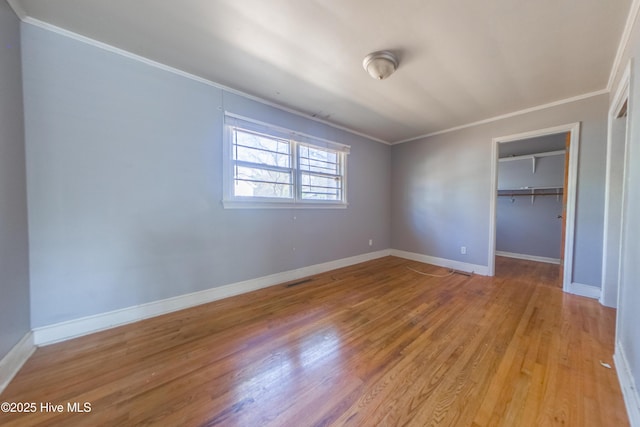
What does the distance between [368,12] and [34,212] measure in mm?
2850

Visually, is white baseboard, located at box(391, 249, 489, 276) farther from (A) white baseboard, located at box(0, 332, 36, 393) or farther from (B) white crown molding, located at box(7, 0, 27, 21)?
(B) white crown molding, located at box(7, 0, 27, 21)

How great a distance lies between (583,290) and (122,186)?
5.12m

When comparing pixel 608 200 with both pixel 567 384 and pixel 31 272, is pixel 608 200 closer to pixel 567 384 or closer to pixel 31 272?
pixel 567 384

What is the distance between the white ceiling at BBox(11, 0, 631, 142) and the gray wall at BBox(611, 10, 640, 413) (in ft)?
1.66

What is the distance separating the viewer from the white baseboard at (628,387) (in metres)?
1.11

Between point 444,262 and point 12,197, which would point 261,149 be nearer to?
point 12,197

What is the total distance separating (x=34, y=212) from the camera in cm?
171

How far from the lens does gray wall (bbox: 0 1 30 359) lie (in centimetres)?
141

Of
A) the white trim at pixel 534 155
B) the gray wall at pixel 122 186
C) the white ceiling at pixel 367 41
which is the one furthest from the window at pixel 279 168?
the white trim at pixel 534 155

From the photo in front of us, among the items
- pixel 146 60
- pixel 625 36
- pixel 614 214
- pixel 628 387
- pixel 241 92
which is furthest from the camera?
pixel 241 92

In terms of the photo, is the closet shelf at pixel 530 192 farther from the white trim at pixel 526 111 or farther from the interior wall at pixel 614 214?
the interior wall at pixel 614 214

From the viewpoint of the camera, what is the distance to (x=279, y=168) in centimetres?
309

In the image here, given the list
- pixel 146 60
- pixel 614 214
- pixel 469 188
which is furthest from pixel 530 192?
pixel 146 60

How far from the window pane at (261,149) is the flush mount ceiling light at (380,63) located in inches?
57.0
